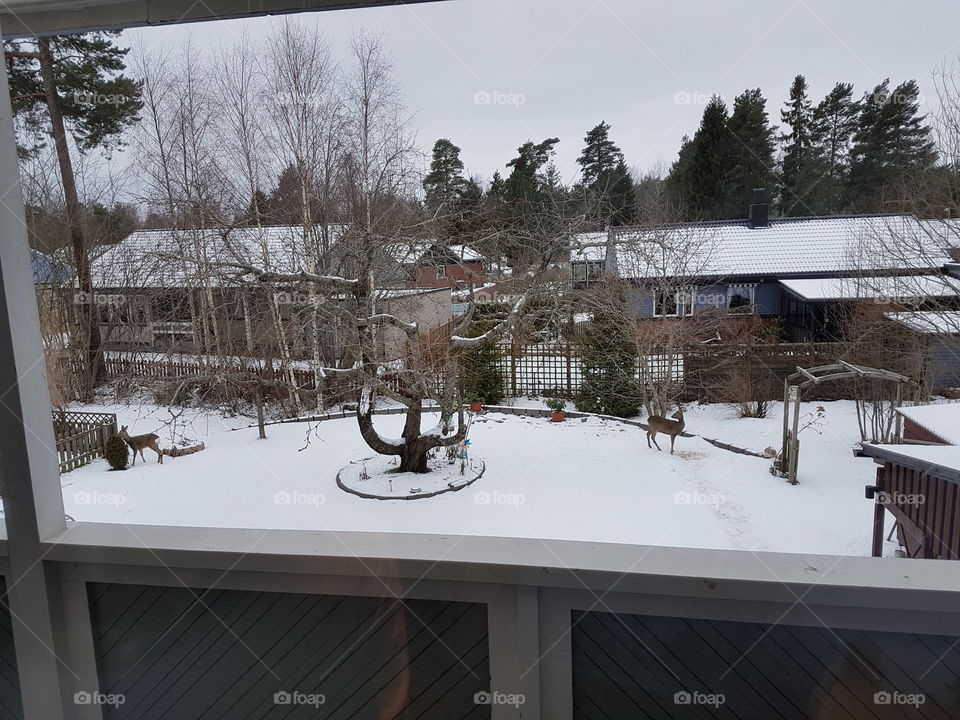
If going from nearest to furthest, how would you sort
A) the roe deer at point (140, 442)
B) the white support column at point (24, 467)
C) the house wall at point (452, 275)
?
the white support column at point (24, 467) < the roe deer at point (140, 442) < the house wall at point (452, 275)

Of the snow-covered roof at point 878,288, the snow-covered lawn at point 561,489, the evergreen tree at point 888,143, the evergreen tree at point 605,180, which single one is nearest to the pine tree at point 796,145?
the evergreen tree at point 888,143

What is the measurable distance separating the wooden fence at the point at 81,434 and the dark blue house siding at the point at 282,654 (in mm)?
2408

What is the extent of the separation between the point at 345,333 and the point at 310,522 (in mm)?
1324

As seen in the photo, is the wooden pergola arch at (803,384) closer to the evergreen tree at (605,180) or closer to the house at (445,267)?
the evergreen tree at (605,180)

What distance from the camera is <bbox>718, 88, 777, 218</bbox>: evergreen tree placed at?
2.11m

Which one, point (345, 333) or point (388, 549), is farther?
point (345, 333)

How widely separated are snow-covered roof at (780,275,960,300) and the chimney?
466 millimetres

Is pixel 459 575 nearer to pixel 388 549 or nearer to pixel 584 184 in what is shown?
pixel 388 549

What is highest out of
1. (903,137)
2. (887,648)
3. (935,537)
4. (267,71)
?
(267,71)

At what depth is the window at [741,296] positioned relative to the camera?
2863 mm

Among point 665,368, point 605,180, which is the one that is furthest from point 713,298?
point 605,180

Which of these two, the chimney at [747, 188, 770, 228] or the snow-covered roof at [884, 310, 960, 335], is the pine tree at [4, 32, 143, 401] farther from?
the snow-covered roof at [884, 310, 960, 335]

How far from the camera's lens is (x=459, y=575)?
63cm

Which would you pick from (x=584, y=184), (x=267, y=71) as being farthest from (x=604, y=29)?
(x=267, y=71)
